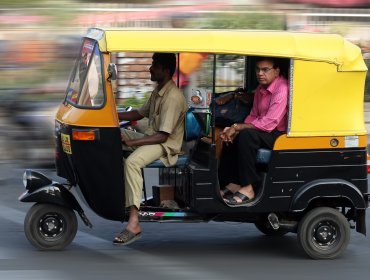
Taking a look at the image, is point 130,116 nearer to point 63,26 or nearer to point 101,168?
point 101,168

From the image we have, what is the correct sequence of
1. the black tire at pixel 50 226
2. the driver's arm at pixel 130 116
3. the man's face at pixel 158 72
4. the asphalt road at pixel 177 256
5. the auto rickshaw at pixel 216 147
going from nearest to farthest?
the asphalt road at pixel 177 256
the auto rickshaw at pixel 216 147
the black tire at pixel 50 226
the man's face at pixel 158 72
the driver's arm at pixel 130 116

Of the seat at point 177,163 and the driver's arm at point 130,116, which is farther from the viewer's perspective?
the driver's arm at point 130,116

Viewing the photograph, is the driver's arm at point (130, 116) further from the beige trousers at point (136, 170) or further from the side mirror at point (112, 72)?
the side mirror at point (112, 72)

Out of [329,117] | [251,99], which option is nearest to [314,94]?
[329,117]

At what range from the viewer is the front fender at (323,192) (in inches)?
265

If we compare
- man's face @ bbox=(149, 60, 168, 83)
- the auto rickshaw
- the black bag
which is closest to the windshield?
the auto rickshaw

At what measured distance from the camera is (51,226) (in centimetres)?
688

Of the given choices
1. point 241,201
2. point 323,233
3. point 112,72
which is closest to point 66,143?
point 112,72

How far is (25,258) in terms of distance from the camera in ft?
22.0

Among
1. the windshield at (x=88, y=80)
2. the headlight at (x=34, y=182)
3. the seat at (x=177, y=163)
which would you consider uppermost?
the windshield at (x=88, y=80)

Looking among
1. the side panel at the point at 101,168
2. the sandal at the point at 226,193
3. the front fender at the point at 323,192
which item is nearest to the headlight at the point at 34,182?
the side panel at the point at 101,168

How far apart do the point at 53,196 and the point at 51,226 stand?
0.86 feet

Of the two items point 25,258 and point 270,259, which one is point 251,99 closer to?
point 270,259

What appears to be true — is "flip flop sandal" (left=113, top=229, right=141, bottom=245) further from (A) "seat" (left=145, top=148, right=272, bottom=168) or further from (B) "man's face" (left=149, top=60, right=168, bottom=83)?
(B) "man's face" (left=149, top=60, right=168, bottom=83)
